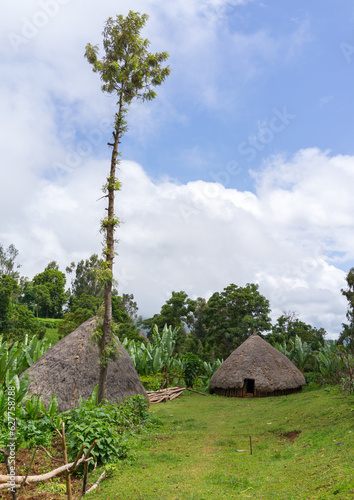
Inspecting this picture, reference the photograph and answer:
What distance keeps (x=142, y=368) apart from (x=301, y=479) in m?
13.3

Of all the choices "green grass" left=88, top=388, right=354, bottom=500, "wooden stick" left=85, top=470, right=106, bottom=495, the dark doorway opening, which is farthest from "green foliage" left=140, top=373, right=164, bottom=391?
"wooden stick" left=85, top=470, right=106, bottom=495

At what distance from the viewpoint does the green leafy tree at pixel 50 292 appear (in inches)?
2069

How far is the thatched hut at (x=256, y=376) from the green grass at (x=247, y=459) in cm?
538

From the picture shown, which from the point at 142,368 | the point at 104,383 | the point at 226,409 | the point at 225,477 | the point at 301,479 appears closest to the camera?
the point at 301,479

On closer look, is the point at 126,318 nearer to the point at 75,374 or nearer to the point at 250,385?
the point at 250,385

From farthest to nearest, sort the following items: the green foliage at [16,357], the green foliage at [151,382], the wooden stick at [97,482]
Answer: the green foliage at [151,382]
the green foliage at [16,357]
the wooden stick at [97,482]

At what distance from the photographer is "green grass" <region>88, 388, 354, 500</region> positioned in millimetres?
4660

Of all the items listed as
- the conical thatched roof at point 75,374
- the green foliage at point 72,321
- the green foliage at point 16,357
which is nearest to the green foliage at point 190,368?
the green foliage at point 16,357

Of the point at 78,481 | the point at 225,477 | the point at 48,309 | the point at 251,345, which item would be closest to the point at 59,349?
the point at 78,481

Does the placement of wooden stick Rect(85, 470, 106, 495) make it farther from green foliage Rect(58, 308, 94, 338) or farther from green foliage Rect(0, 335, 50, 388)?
green foliage Rect(58, 308, 94, 338)

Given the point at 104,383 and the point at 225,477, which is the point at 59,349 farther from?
the point at 225,477

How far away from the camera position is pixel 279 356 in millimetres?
17984

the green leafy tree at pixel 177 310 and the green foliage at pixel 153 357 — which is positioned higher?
the green leafy tree at pixel 177 310

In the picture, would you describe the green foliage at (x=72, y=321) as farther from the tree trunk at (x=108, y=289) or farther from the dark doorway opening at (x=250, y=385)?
the tree trunk at (x=108, y=289)
